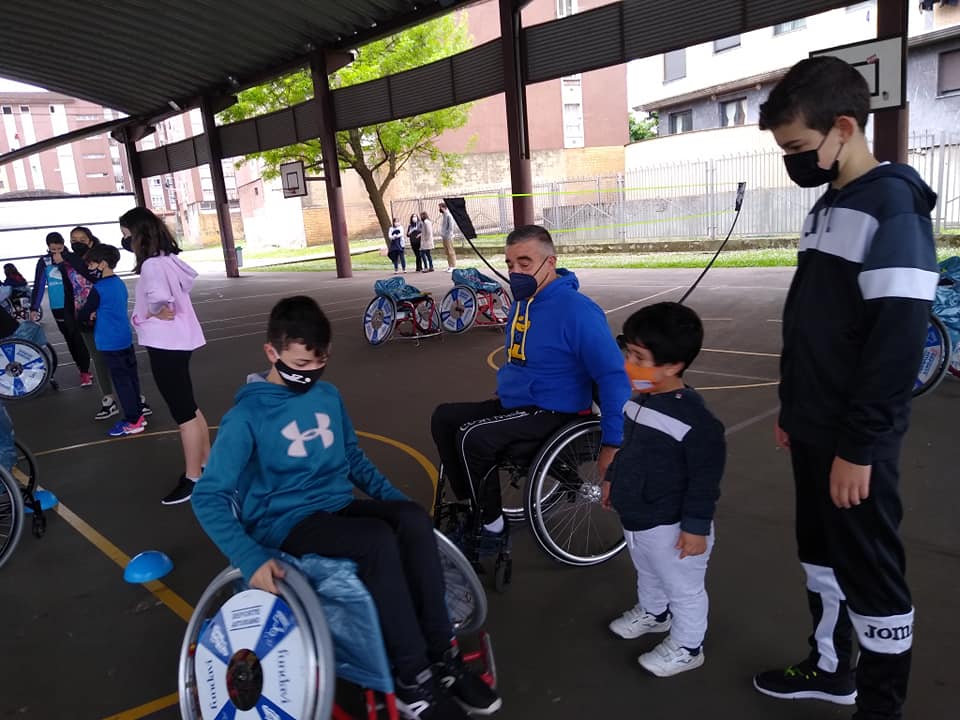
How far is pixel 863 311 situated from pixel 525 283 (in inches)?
62.8

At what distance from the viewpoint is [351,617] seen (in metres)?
1.90

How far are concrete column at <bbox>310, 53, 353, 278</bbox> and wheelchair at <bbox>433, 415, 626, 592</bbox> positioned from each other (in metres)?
15.4

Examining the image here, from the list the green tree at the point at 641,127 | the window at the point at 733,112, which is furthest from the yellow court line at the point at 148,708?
the green tree at the point at 641,127

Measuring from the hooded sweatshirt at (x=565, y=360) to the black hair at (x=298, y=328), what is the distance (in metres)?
1.08

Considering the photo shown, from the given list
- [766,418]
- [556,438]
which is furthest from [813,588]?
[766,418]

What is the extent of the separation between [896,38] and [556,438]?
8.49 meters

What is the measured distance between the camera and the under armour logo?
7.13ft

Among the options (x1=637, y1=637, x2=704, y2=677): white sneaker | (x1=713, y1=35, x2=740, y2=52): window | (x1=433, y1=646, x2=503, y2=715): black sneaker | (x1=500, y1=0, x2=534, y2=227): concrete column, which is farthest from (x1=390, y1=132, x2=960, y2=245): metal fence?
(x1=433, y1=646, x2=503, y2=715): black sneaker

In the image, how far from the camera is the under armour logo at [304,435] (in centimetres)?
217

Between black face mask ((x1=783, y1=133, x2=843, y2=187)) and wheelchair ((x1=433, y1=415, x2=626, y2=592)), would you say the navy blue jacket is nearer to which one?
wheelchair ((x1=433, y1=415, x2=626, y2=592))

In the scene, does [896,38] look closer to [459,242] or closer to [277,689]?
[277,689]

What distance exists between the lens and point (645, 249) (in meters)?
18.5

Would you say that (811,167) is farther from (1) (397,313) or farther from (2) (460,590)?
(1) (397,313)

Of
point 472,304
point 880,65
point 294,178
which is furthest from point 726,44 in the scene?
point 472,304
